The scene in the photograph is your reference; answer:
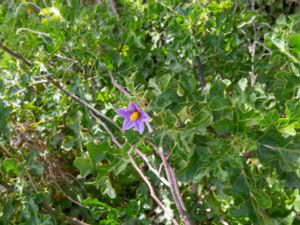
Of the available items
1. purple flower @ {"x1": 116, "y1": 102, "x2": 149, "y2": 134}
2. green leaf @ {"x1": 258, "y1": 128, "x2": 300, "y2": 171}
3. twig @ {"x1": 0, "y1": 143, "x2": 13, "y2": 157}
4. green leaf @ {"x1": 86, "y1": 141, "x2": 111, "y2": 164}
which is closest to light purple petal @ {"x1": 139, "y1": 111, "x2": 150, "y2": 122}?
purple flower @ {"x1": 116, "y1": 102, "x2": 149, "y2": 134}

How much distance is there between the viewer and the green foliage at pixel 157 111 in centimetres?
115

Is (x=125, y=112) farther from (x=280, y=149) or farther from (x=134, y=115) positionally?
(x=280, y=149)

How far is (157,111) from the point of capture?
1.21m

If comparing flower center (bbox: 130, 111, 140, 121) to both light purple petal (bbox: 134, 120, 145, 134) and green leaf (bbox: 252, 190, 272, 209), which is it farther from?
green leaf (bbox: 252, 190, 272, 209)

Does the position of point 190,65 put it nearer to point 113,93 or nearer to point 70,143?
point 113,93

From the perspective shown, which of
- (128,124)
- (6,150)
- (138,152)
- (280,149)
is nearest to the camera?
(280,149)

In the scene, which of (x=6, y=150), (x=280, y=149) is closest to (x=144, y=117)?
(x=280, y=149)

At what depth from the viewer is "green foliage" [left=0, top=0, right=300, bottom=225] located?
115 cm

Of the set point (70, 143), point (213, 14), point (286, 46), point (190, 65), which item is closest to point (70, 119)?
point (70, 143)

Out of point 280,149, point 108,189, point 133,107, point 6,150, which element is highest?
point 133,107

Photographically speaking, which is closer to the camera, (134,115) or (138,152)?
(134,115)

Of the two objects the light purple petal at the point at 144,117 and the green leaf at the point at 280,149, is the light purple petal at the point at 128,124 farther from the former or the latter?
the green leaf at the point at 280,149

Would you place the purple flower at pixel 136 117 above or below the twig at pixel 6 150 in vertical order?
above

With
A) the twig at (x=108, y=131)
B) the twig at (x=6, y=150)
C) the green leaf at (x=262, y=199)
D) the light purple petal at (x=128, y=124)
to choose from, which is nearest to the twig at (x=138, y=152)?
the twig at (x=108, y=131)
